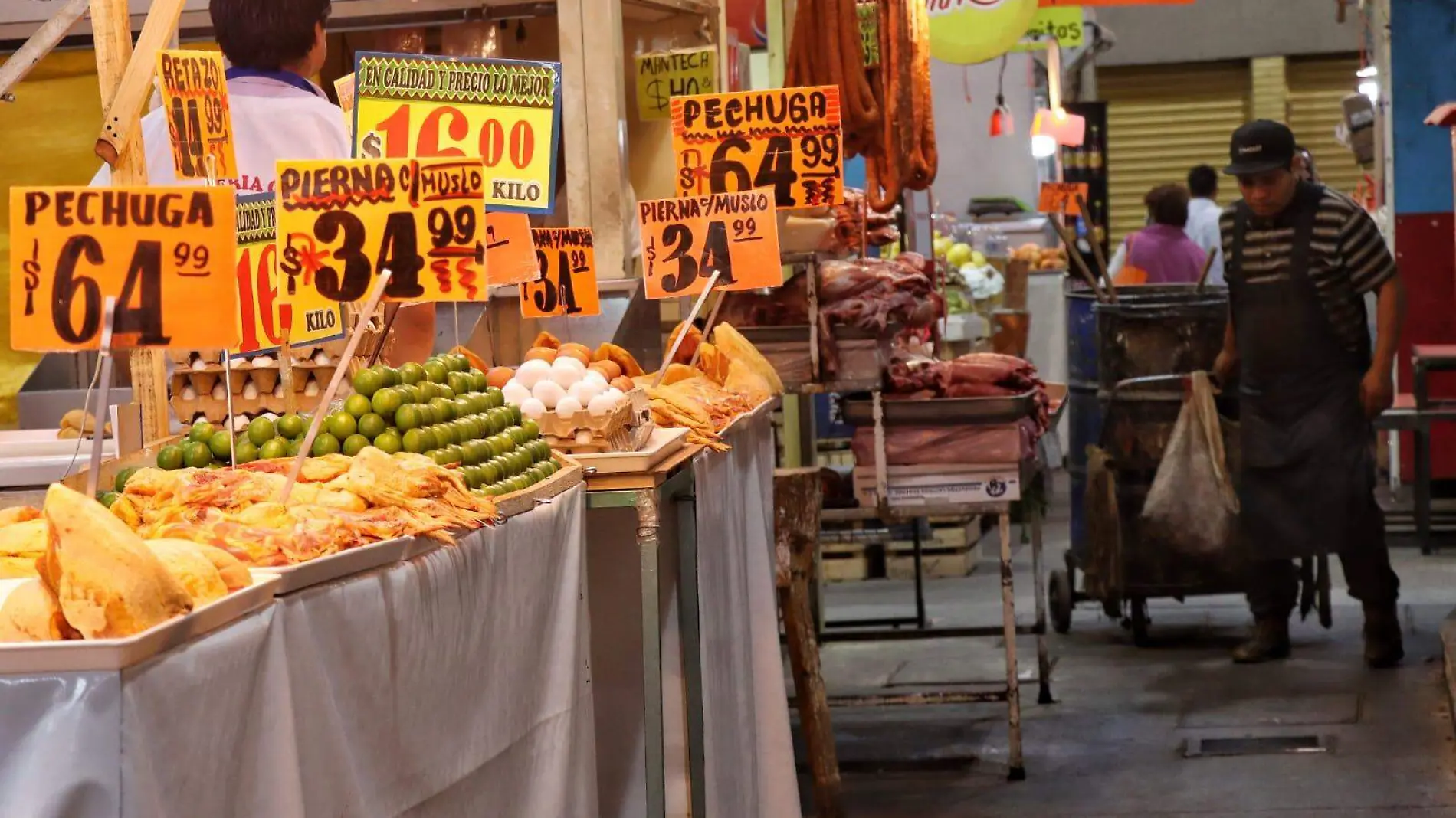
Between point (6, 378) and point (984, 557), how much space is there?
22.3 feet

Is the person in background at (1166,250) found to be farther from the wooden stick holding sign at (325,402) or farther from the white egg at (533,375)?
the wooden stick holding sign at (325,402)

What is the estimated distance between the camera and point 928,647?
885 cm

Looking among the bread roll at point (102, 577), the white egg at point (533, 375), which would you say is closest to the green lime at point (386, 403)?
the white egg at point (533, 375)

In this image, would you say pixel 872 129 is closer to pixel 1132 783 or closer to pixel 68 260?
pixel 1132 783

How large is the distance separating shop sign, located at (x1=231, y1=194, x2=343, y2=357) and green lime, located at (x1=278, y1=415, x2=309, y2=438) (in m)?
0.33

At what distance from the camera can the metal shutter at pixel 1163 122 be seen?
22.0m

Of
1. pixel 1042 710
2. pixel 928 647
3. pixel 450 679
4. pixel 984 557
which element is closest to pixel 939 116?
pixel 984 557

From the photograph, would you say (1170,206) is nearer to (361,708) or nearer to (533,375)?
(533,375)

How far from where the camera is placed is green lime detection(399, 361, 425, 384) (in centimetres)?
331

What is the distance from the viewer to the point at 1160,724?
7.07m

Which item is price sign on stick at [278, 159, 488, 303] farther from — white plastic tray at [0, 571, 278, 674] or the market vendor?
the market vendor

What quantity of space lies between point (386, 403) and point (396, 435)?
0.06 metres

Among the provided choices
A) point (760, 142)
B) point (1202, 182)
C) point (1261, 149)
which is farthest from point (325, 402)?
point (1202, 182)

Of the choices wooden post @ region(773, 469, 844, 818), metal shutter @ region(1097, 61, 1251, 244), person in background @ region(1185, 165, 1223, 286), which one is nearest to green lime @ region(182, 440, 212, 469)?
wooden post @ region(773, 469, 844, 818)
